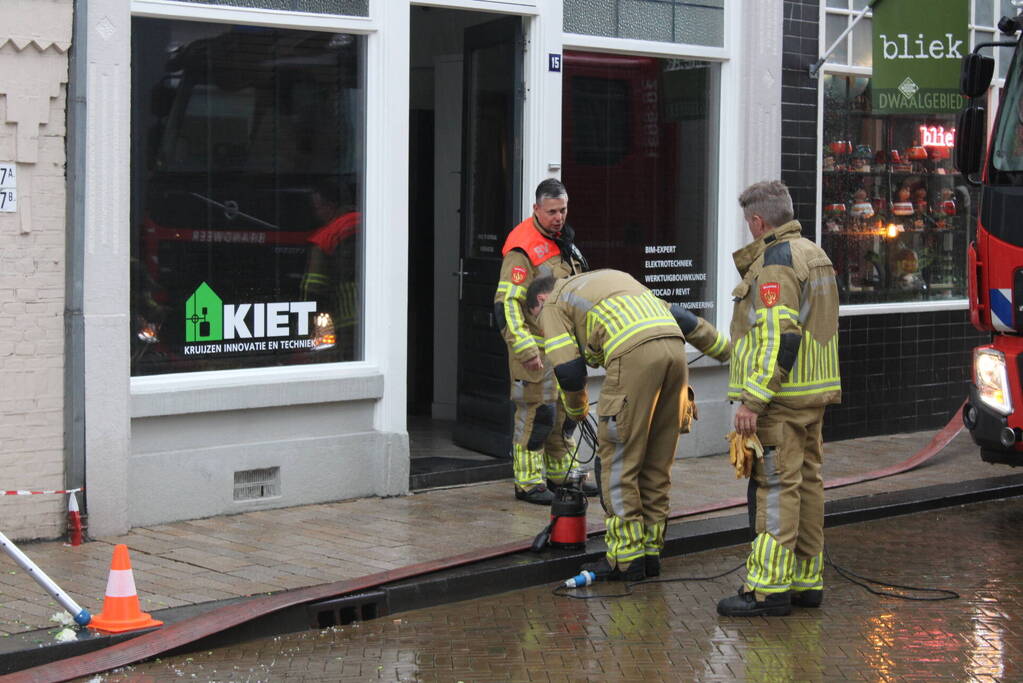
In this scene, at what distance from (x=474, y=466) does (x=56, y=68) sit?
3.88 m

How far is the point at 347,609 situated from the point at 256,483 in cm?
219

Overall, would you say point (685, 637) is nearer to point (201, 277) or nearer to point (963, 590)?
point (963, 590)

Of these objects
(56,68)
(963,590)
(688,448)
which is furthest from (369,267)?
(963,590)

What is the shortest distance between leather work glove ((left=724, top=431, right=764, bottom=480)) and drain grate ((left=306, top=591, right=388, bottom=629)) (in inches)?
71.9

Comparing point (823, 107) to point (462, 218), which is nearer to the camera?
point (462, 218)

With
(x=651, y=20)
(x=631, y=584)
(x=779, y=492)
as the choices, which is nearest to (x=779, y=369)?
(x=779, y=492)

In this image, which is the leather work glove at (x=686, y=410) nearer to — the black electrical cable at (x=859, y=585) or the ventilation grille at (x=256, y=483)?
the black electrical cable at (x=859, y=585)

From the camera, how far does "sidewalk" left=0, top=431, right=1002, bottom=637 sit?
23.6ft

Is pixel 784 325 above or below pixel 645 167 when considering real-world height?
below

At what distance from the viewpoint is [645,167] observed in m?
11.3

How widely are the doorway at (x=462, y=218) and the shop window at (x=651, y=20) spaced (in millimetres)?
558

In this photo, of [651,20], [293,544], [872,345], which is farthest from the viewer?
[872,345]

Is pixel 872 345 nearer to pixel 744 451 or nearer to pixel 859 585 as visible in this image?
pixel 859 585

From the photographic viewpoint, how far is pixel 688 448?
11.4m
